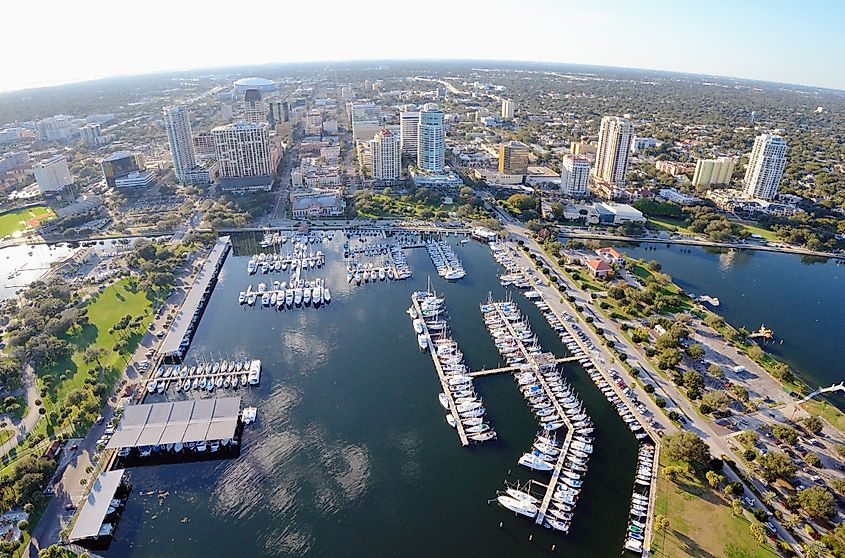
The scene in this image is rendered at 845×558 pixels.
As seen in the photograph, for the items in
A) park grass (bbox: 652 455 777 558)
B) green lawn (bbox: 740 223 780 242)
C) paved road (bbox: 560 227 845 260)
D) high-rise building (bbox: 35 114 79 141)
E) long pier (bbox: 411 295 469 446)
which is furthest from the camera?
high-rise building (bbox: 35 114 79 141)

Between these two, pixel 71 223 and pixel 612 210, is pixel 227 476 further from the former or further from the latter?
pixel 612 210

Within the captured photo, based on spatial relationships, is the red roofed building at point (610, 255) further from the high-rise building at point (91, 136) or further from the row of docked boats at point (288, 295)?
the high-rise building at point (91, 136)

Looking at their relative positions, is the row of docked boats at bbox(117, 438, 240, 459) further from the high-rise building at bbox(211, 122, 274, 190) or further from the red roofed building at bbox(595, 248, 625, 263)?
the high-rise building at bbox(211, 122, 274, 190)

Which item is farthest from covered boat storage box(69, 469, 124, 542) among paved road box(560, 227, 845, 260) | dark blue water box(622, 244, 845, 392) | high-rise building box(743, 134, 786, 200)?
high-rise building box(743, 134, 786, 200)

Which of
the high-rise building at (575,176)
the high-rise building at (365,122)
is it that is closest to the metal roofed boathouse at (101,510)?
the high-rise building at (575,176)

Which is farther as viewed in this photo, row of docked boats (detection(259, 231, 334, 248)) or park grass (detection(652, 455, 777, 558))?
row of docked boats (detection(259, 231, 334, 248))

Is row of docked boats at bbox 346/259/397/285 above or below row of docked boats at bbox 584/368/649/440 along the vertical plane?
above

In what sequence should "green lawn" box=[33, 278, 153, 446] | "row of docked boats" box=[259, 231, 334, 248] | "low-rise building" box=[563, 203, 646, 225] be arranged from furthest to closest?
"low-rise building" box=[563, 203, 646, 225]
"row of docked boats" box=[259, 231, 334, 248]
"green lawn" box=[33, 278, 153, 446]
